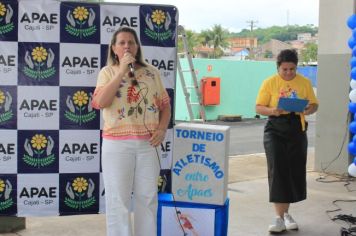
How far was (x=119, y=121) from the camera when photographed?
10.9 feet

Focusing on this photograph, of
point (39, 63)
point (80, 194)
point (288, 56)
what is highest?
point (288, 56)

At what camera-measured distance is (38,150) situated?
4180mm

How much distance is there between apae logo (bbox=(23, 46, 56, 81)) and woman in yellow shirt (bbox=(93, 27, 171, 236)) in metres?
0.89

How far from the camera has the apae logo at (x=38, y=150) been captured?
4172mm

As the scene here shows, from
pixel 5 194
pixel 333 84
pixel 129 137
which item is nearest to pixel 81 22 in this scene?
pixel 129 137

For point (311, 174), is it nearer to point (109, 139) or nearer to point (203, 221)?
point (203, 221)

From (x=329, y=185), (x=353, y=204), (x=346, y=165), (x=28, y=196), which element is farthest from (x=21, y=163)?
(x=346, y=165)

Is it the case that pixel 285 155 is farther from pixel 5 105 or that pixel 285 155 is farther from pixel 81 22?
pixel 5 105

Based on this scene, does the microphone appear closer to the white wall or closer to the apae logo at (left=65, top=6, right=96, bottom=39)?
the apae logo at (left=65, top=6, right=96, bottom=39)

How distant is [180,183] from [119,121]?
757mm

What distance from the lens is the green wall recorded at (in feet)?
51.7

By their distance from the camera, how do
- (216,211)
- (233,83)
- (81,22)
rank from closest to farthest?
(216,211), (81,22), (233,83)

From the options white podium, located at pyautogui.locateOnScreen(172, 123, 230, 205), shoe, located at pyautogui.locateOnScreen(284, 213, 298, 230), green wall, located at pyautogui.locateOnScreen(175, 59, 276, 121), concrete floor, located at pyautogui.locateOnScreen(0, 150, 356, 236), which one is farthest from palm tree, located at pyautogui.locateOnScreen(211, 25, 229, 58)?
white podium, located at pyautogui.locateOnScreen(172, 123, 230, 205)

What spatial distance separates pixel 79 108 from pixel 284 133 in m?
1.81
